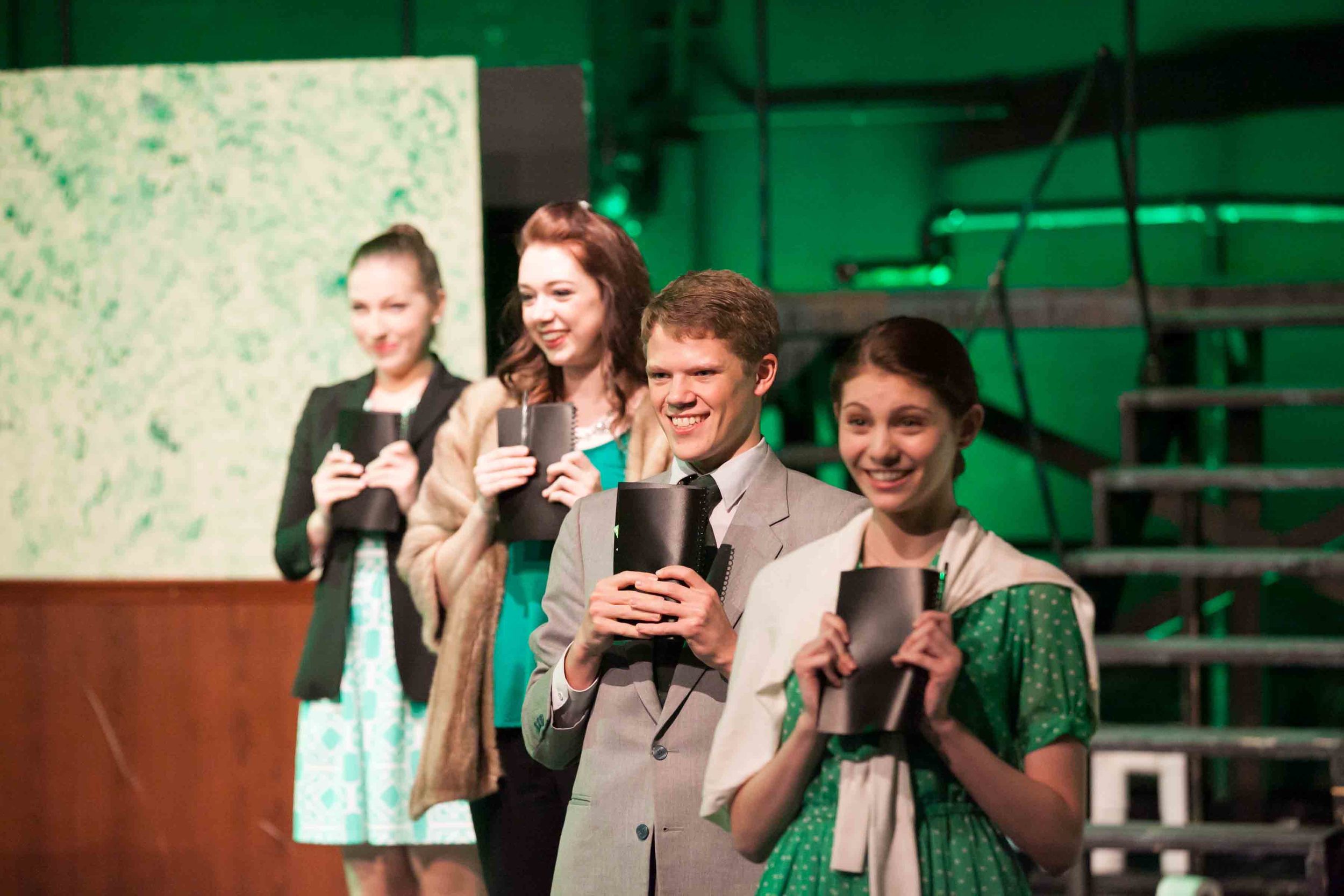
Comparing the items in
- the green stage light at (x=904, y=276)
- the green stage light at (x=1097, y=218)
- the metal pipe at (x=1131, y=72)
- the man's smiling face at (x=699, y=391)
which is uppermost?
the metal pipe at (x=1131, y=72)

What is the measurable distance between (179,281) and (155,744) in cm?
138

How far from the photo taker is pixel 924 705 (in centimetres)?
148

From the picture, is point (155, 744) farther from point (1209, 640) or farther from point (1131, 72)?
point (1131, 72)

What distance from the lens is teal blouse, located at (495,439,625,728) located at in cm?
274

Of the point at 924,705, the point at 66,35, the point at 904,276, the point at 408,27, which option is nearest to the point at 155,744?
the point at 66,35

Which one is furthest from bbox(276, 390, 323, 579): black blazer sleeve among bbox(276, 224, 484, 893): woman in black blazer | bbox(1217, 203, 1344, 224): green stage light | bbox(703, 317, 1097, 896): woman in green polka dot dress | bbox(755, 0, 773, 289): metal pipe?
bbox(1217, 203, 1344, 224): green stage light

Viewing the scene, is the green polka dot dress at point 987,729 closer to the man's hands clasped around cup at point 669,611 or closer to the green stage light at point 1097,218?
the man's hands clasped around cup at point 669,611

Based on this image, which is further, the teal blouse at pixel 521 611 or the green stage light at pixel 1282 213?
the green stage light at pixel 1282 213

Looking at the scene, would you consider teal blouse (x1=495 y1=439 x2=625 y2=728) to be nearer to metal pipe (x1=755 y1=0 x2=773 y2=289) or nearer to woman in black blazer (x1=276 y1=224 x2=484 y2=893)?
woman in black blazer (x1=276 y1=224 x2=484 y2=893)

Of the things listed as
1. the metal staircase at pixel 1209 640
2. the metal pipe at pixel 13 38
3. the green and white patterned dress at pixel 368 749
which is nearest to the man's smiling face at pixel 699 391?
the green and white patterned dress at pixel 368 749

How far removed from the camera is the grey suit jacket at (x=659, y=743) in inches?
75.6

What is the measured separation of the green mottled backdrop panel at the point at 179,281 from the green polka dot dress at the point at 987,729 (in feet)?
9.30

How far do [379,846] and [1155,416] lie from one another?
3363 mm

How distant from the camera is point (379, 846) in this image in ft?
10.5
